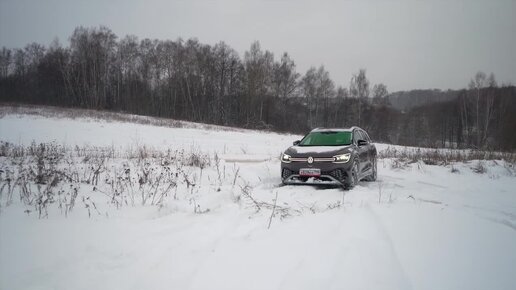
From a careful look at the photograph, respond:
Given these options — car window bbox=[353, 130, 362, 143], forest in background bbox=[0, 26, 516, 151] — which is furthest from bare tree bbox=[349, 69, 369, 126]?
car window bbox=[353, 130, 362, 143]

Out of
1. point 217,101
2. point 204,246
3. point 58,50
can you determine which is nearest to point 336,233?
point 204,246

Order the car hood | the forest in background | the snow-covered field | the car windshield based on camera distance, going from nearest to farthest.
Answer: the snow-covered field → the car hood → the car windshield → the forest in background

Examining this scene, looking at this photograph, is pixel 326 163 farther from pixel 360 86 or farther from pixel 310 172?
pixel 360 86

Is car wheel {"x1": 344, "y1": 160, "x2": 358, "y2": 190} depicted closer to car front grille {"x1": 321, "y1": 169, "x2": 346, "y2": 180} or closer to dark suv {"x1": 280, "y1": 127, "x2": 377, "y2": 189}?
dark suv {"x1": 280, "y1": 127, "x2": 377, "y2": 189}

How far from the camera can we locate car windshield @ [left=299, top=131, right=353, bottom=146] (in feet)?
31.2

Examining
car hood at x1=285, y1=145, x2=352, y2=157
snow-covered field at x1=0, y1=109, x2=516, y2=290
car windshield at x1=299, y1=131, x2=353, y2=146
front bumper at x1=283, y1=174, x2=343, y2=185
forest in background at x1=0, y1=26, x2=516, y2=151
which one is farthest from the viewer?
forest in background at x1=0, y1=26, x2=516, y2=151

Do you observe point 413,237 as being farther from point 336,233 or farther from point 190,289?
point 190,289

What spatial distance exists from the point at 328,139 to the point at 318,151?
4.53 feet

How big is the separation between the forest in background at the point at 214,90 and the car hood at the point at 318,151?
43215mm

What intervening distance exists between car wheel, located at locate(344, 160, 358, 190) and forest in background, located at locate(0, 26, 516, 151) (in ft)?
143

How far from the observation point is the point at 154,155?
1175cm

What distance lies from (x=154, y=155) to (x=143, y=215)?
6.67 m

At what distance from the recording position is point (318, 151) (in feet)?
27.9

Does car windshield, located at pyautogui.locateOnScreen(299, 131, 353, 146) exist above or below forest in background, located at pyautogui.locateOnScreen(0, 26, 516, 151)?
below
